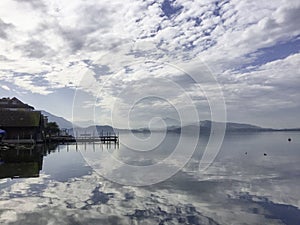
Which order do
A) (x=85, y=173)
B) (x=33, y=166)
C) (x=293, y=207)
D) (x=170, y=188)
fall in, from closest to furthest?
(x=293, y=207), (x=170, y=188), (x=85, y=173), (x=33, y=166)

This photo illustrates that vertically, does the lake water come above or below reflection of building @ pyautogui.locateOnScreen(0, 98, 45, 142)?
below

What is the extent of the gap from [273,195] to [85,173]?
13899 mm

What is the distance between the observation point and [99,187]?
1994cm

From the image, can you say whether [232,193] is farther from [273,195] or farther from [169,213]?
[169,213]

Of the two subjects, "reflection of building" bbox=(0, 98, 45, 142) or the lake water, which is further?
"reflection of building" bbox=(0, 98, 45, 142)

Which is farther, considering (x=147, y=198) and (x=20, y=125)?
(x=20, y=125)

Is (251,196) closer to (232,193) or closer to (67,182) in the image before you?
(232,193)

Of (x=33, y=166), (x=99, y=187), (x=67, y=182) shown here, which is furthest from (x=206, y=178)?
(x=33, y=166)

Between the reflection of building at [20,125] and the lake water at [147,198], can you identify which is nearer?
the lake water at [147,198]

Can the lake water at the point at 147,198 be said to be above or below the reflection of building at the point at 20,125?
below

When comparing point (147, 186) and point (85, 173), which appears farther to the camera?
point (85, 173)

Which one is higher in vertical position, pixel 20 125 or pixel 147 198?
pixel 20 125

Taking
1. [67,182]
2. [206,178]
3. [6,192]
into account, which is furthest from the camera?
[206,178]

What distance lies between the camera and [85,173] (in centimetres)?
2573
